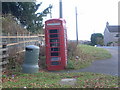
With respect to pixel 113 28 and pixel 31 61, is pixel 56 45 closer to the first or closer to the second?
pixel 31 61

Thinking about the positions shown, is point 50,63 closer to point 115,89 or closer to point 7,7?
point 115,89

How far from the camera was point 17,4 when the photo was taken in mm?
19922

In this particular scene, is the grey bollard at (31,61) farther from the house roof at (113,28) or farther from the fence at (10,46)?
the house roof at (113,28)

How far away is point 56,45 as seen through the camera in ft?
37.5

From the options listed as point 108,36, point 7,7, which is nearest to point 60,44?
point 7,7

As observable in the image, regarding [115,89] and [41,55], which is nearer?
[115,89]

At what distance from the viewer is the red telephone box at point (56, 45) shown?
1136cm

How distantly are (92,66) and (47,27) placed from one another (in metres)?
3.24

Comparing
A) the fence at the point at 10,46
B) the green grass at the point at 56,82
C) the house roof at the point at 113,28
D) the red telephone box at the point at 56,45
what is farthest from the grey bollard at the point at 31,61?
the house roof at the point at 113,28

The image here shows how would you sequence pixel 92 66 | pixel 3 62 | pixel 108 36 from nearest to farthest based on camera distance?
pixel 3 62
pixel 92 66
pixel 108 36

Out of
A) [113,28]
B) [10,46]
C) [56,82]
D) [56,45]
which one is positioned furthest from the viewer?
[113,28]

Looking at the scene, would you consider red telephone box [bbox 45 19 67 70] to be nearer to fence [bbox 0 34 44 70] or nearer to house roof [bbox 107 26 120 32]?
fence [bbox 0 34 44 70]

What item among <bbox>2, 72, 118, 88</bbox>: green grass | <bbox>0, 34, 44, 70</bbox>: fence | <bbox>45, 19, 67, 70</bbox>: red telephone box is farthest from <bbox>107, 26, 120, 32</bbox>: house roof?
<bbox>2, 72, 118, 88</bbox>: green grass

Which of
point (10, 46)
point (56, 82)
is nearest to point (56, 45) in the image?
point (10, 46)
